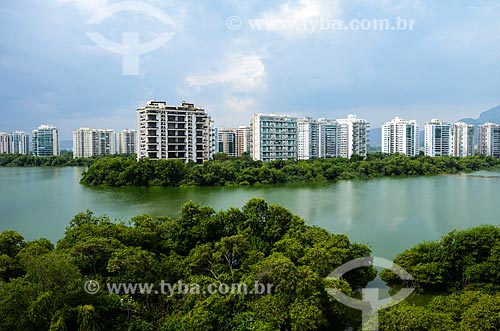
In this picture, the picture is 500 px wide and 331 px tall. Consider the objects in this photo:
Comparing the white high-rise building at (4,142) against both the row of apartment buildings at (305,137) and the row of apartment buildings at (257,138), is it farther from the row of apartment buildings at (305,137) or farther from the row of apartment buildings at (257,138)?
the row of apartment buildings at (305,137)

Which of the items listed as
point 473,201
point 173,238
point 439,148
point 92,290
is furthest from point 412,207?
point 439,148

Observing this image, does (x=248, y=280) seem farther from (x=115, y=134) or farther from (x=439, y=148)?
(x=115, y=134)

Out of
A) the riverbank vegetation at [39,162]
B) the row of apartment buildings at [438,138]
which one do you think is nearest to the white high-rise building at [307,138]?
the row of apartment buildings at [438,138]


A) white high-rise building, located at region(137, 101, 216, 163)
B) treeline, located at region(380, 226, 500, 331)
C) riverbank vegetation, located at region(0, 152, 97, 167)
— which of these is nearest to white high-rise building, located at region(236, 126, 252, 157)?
riverbank vegetation, located at region(0, 152, 97, 167)

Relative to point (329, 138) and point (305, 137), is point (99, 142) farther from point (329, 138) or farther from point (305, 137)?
point (329, 138)

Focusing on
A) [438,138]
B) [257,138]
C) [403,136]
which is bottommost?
[257,138]

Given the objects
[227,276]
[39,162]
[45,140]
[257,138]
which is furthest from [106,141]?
[227,276]
